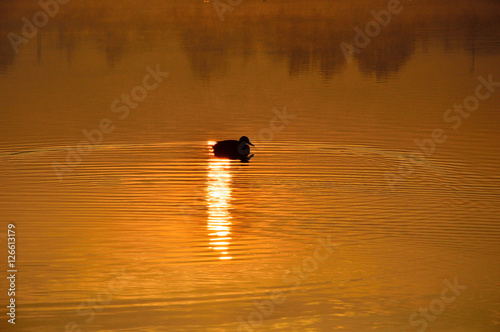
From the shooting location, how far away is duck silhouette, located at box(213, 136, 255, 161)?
69.3 feet

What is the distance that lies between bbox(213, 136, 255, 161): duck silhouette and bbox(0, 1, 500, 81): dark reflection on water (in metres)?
16.6

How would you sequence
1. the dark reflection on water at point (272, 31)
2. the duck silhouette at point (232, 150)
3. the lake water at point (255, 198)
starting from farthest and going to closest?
the dark reflection on water at point (272, 31) < the duck silhouette at point (232, 150) < the lake water at point (255, 198)

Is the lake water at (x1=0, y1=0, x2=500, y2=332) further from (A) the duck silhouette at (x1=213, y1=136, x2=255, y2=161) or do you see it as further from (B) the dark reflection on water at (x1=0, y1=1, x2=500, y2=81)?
(B) the dark reflection on water at (x1=0, y1=1, x2=500, y2=81)

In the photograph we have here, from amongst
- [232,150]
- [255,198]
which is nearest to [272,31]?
[232,150]

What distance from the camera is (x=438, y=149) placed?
71.3ft

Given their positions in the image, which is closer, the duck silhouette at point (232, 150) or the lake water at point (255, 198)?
the lake water at point (255, 198)

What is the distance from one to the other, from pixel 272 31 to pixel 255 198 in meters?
48.9

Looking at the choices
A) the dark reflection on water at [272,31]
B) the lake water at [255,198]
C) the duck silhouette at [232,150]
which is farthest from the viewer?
the dark reflection on water at [272,31]

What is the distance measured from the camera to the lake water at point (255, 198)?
455 inches

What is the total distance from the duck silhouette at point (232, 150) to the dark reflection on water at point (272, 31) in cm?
1658

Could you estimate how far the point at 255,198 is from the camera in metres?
17.1

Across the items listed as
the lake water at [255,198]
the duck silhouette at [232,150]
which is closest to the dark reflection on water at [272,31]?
the lake water at [255,198]

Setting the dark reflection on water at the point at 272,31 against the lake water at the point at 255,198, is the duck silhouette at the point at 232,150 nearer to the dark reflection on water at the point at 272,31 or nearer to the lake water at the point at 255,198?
the lake water at the point at 255,198

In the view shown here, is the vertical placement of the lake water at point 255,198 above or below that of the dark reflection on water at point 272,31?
below
